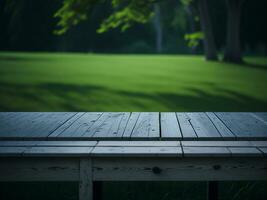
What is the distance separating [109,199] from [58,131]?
1088 mm

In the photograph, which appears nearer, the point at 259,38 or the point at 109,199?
the point at 109,199

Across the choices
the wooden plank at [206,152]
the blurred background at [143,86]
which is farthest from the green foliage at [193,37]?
the wooden plank at [206,152]

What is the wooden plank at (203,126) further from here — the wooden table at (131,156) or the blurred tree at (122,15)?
the blurred tree at (122,15)

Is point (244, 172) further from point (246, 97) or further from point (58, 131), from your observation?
point (246, 97)

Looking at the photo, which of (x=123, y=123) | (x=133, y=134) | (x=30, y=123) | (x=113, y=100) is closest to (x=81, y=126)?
(x=123, y=123)

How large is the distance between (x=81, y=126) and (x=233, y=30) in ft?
88.6

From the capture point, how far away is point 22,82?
16719 mm

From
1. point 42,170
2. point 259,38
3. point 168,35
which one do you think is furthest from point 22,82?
point 168,35

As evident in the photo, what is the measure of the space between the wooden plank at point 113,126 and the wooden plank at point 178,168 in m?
0.74

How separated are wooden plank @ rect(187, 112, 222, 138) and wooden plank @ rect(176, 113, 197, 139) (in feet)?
0.13

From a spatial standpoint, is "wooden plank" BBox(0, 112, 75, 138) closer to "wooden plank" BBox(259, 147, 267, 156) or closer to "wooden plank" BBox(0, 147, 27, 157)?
"wooden plank" BBox(0, 147, 27, 157)

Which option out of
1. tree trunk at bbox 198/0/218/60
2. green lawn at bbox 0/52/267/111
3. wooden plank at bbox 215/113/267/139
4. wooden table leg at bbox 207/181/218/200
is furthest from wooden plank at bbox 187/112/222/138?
tree trunk at bbox 198/0/218/60

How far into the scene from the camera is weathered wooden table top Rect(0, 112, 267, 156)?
3.56m

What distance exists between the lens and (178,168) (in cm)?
351
